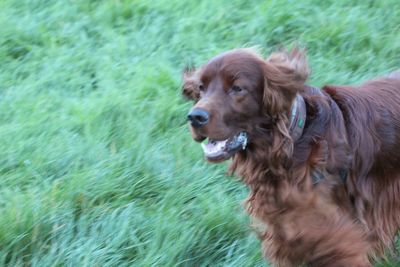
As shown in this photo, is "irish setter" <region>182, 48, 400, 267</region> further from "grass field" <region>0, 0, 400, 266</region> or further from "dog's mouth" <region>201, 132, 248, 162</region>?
"grass field" <region>0, 0, 400, 266</region>

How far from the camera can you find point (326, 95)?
310 centimetres

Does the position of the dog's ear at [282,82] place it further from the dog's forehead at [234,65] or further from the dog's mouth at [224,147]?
the dog's mouth at [224,147]

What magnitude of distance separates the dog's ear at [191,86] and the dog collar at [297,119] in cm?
44

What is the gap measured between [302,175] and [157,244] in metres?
0.89

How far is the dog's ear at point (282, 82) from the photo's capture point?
290 centimetres

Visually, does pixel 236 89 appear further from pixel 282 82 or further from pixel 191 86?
pixel 191 86

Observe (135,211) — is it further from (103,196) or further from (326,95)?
(326,95)

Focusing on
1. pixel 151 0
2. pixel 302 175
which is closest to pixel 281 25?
pixel 151 0

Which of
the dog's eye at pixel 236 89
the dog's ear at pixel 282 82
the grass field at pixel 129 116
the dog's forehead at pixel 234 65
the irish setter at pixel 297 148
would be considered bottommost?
the grass field at pixel 129 116

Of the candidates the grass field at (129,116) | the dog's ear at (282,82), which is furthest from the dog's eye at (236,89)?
the grass field at (129,116)

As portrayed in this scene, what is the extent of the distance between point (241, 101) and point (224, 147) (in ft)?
0.67

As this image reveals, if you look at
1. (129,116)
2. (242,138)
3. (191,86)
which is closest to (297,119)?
(242,138)

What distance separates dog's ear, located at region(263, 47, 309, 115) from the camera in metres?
2.90

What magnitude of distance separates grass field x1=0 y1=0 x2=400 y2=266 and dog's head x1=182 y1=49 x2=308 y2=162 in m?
0.71
